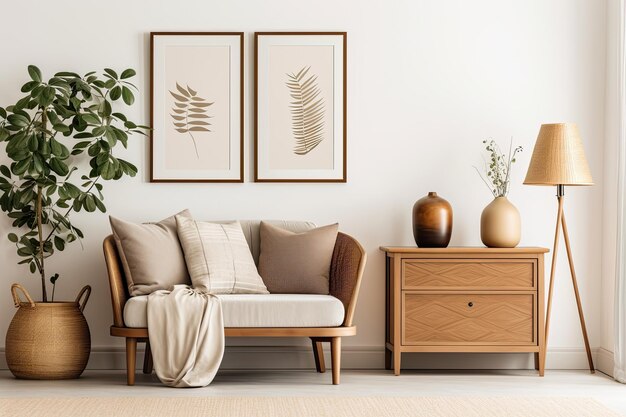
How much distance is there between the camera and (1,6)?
4.91 meters

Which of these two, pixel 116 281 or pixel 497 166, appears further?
pixel 497 166

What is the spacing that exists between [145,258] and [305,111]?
131 cm

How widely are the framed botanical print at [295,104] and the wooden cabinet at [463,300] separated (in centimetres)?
78

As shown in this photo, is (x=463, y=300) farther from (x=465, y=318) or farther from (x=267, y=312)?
(x=267, y=312)

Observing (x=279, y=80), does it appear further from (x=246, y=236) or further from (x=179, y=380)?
(x=179, y=380)

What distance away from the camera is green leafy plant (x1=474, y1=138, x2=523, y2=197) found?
16.0 feet

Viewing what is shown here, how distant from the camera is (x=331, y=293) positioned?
4.61m

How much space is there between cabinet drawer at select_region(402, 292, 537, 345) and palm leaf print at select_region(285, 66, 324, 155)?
42.6 inches

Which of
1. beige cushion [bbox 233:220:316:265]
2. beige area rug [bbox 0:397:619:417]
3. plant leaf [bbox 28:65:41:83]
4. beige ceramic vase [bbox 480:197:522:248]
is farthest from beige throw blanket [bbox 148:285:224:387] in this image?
beige ceramic vase [bbox 480:197:522:248]

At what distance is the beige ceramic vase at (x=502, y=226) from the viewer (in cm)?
466

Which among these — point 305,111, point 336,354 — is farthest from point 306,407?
point 305,111

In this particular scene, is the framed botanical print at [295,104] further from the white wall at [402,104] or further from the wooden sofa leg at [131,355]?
the wooden sofa leg at [131,355]

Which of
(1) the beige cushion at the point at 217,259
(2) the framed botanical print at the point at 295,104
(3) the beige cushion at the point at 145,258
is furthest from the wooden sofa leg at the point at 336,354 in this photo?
(2) the framed botanical print at the point at 295,104

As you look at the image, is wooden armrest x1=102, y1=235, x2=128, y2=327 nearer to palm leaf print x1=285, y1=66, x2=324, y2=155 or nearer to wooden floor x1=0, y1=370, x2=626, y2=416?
wooden floor x1=0, y1=370, x2=626, y2=416
